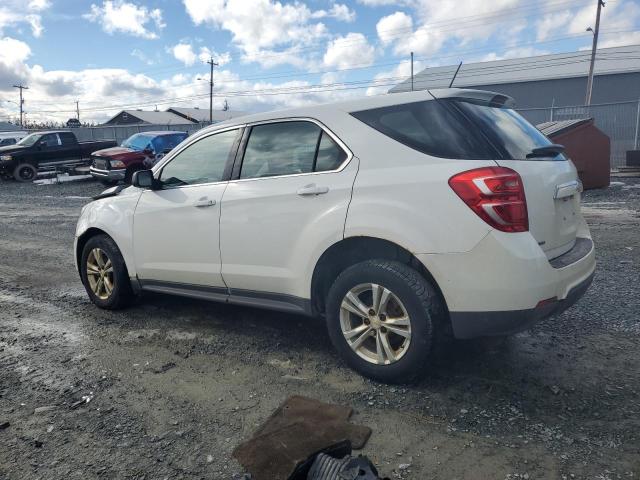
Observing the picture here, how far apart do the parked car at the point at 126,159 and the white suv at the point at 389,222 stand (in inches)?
534

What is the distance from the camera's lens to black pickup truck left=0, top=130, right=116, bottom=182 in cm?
2062

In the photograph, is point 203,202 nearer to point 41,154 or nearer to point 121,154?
point 121,154

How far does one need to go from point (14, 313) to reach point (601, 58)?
52515mm

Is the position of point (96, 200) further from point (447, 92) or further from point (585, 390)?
point (585, 390)

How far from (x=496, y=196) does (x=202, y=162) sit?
242 centimetres

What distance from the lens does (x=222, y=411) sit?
309 cm

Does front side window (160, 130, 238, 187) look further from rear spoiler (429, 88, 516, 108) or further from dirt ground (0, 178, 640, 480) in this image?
rear spoiler (429, 88, 516, 108)

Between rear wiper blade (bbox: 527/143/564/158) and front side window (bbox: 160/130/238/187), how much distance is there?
217cm

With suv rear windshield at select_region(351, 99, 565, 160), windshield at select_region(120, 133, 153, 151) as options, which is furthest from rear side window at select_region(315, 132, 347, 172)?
windshield at select_region(120, 133, 153, 151)

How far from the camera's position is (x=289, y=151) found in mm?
3740

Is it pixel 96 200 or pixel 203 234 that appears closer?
pixel 203 234

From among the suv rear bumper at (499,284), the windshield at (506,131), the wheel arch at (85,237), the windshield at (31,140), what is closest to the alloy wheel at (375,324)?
the suv rear bumper at (499,284)

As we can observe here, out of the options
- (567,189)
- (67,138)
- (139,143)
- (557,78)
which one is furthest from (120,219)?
(557,78)

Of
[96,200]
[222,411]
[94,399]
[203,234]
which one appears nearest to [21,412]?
[94,399]
